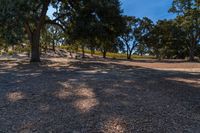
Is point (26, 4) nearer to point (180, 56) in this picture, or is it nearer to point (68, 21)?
point (68, 21)

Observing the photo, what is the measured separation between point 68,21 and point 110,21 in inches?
152

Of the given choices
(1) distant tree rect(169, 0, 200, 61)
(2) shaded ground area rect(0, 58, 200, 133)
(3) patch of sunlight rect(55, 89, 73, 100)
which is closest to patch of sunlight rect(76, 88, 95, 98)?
(2) shaded ground area rect(0, 58, 200, 133)

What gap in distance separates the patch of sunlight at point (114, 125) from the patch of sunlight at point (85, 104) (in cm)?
81

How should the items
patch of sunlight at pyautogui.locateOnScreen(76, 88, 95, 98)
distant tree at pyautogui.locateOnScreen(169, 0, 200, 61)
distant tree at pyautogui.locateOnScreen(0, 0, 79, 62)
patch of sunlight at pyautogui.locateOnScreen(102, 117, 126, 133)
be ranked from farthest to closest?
distant tree at pyautogui.locateOnScreen(169, 0, 200, 61), distant tree at pyautogui.locateOnScreen(0, 0, 79, 62), patch of sunlight at pyautogui.locateOnScreen(76, 88, 95, 98), patch of sunlight at pyautogui.locateOnScreen(102, 117, 126, 133)

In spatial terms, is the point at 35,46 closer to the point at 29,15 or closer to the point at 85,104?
the point at 29,15

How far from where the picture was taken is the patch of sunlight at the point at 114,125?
213 inches

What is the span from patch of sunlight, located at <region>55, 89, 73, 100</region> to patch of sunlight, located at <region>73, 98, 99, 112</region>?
562 mm

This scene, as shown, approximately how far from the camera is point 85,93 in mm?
8156

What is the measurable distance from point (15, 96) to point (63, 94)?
1.19m

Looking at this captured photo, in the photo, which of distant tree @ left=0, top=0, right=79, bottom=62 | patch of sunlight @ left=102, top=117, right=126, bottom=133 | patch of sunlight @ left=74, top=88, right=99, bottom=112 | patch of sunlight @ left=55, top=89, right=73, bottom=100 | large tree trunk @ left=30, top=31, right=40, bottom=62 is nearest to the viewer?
patch of sunlight @ left=102, top=117, right=126, bottom=133

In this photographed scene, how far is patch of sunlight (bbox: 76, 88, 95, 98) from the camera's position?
7.88 m

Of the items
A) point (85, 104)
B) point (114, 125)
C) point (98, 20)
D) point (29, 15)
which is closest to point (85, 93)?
point (85, 104)

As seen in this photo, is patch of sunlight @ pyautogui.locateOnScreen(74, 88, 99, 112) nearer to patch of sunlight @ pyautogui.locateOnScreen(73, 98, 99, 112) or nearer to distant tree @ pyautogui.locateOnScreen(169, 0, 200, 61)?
patch of sunlight @ pyautogui.locateOnScreen(73, 98, 99, 112)

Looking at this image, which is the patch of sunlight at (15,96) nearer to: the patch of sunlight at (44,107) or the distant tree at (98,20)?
the patch of sunlight at (44,107)
